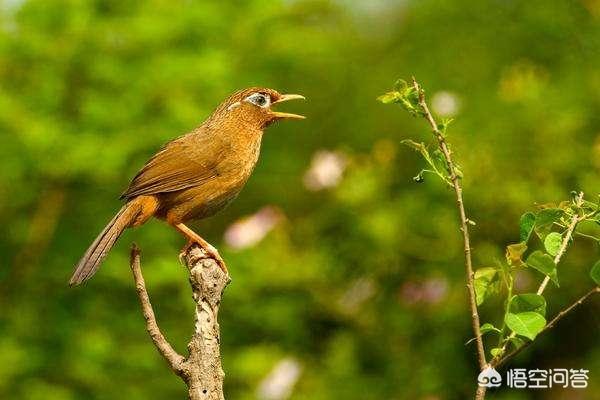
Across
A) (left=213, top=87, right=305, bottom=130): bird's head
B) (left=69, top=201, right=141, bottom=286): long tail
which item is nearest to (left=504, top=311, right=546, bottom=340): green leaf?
(left=69, top=201, right=141, bottom=286): long tail

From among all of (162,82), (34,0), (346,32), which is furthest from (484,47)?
(34,0)

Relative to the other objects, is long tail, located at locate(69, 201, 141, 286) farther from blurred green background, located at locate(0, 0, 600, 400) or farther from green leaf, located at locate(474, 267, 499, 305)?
blurred green background, located at locate(0, 0, 600, 400)

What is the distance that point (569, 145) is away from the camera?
25.9ft

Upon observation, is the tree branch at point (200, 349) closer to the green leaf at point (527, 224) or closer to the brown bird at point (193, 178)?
the green leaf at point (527, 224)

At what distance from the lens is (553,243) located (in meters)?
2.52

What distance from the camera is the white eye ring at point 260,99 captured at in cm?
511

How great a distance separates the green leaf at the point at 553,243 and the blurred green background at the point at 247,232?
4.62 meters

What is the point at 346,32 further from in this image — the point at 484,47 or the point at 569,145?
the point at 569,145

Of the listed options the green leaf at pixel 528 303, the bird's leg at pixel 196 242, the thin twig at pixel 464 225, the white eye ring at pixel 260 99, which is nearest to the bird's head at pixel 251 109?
the white eye ring at pixel 260 99

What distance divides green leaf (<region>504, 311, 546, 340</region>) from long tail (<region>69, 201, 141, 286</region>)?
6.05 feet

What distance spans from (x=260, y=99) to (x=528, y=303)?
290 centimetres

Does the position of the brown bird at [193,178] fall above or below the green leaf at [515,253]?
above

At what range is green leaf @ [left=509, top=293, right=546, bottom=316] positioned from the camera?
244 cm

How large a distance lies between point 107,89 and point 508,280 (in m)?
5.54
